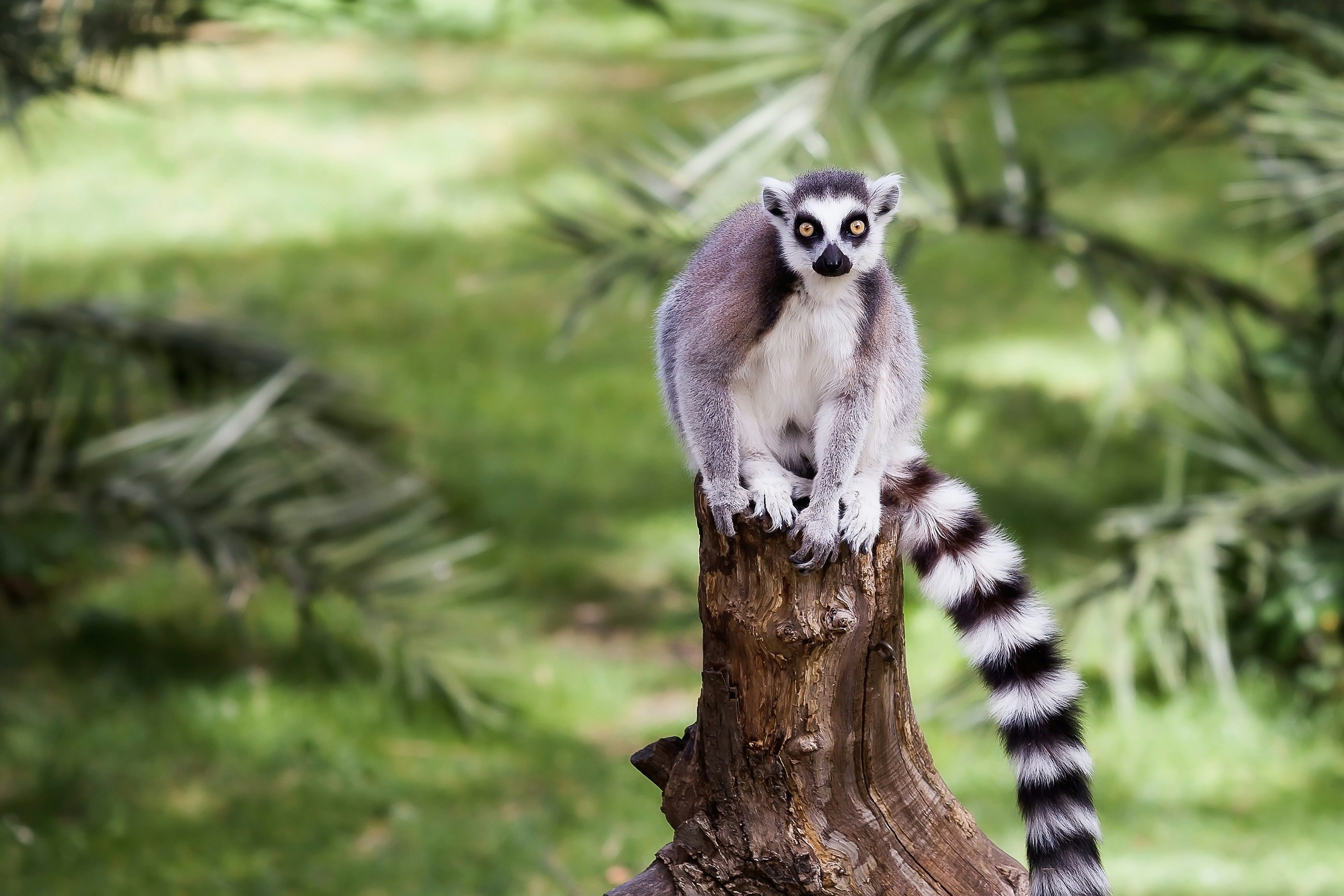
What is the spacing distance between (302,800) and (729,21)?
10014 mm


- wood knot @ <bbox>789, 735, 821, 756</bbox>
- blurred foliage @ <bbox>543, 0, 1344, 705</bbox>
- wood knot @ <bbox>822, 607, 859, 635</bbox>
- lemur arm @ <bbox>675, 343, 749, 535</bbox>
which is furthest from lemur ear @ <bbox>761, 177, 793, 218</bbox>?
blurred foliage @ <bbox>543, 0, 1344, 705</bbox>

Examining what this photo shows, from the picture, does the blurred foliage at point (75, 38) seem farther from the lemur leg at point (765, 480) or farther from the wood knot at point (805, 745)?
the wood knot at point (805, 745)

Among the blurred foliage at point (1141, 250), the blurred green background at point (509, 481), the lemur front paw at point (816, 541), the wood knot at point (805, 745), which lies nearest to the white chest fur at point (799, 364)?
the lemur front paw at point (816, 541)

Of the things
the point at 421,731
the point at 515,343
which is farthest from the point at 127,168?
the point at 421,731

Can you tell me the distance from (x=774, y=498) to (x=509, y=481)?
5.28 metres

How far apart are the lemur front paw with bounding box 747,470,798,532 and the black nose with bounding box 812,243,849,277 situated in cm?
47

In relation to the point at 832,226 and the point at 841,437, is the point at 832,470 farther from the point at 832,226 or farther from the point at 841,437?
the point at 832,226

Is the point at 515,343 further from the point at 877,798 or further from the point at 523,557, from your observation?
the point at 877,798

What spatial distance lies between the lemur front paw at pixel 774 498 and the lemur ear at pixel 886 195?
63cm

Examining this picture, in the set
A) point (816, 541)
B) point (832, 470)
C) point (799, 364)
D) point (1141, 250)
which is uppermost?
point (1141, 250)

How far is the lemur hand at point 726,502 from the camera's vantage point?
263 cm

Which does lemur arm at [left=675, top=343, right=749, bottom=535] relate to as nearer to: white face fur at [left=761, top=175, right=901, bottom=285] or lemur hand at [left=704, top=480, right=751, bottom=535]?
lemur hand at [left=704, top=480, right=751, bottom=535]

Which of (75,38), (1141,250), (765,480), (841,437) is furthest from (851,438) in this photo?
(1141,250)

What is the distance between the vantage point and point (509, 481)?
7.86 metres
